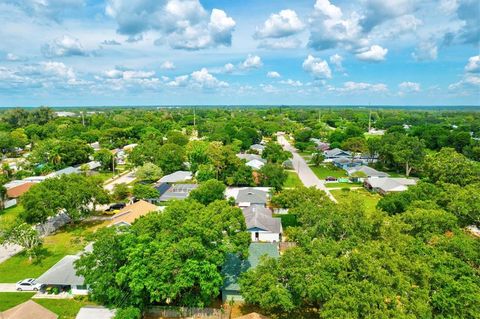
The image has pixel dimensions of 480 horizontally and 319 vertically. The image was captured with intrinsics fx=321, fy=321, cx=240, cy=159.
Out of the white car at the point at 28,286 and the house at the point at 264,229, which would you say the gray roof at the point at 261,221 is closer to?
the house at the point at 264,229

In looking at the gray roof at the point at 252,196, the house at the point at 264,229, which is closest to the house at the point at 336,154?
the gray roof at the point at 252,196

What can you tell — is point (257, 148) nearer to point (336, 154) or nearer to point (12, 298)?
point (336, 154)

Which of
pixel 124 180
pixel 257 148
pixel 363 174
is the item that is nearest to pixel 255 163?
pixel 363 174

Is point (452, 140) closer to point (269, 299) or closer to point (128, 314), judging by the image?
point (269, 299)

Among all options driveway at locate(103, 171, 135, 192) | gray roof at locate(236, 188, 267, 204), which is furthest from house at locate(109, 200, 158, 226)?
driveway at locate(103, 171, 135, 192)

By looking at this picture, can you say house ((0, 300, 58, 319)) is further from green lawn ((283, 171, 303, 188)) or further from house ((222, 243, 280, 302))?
green lawn ((283, 171, 303, 188))
